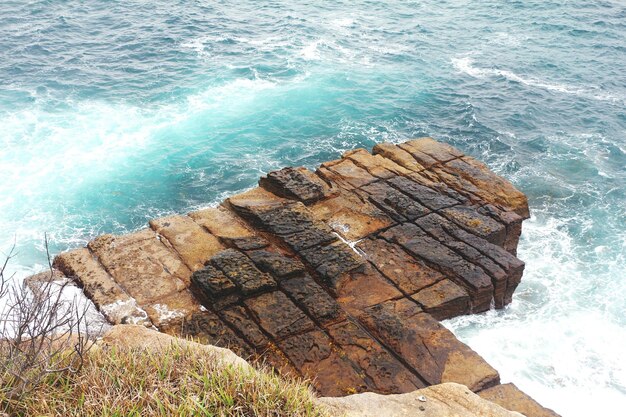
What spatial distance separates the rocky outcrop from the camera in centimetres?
1270

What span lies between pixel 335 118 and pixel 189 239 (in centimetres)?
1497

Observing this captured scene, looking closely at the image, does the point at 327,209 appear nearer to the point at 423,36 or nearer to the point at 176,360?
the point at 176,360

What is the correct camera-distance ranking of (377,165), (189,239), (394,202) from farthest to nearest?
(377,165) < (394,202) < (189,239)

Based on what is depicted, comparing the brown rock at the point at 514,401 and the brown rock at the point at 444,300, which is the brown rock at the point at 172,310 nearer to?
the brown rock at the point at 444,300

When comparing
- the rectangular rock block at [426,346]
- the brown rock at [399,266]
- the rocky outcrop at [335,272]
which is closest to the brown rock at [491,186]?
the rocky outcrop at [335,272]

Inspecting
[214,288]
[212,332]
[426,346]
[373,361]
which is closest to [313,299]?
[373,361]

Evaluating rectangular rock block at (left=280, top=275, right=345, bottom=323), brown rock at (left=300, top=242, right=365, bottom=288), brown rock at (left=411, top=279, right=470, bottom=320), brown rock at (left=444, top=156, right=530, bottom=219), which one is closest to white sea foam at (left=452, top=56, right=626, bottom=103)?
brown rock at (left=444, top=156, right=530, bottom=219)

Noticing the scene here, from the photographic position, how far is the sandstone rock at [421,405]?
9086mm

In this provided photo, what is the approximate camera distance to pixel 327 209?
57.9ft

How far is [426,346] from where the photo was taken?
13211mm

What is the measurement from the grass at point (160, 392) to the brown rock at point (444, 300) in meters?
7.27

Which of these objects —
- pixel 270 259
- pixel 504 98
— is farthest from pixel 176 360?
pixel 504 98

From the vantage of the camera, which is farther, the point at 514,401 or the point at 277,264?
the point at 277,264

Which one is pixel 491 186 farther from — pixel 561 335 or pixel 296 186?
pixel 296 186
